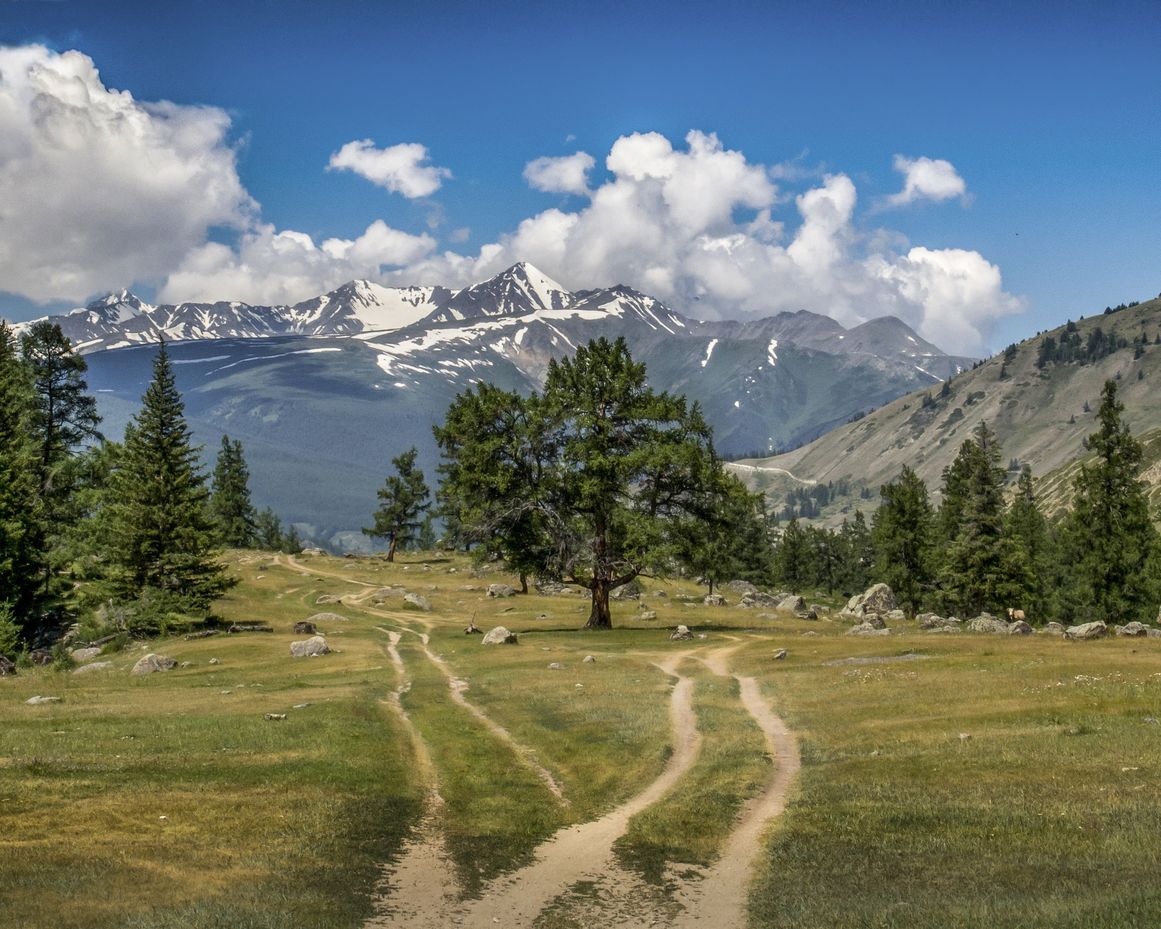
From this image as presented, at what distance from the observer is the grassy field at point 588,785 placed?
1459 cm

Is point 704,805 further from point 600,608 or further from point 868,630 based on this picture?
point 868,630

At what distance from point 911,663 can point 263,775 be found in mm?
30507

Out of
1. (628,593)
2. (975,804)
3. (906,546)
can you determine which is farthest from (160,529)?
(906,546)

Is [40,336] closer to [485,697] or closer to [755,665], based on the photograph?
[485,697]

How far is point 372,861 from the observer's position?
17.0 meters

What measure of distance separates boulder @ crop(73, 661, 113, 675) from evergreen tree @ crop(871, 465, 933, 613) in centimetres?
7659

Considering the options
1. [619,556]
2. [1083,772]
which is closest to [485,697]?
[1083,772]

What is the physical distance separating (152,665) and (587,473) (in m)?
29.8

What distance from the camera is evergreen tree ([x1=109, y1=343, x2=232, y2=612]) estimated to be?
64812mm

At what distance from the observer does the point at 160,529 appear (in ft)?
216

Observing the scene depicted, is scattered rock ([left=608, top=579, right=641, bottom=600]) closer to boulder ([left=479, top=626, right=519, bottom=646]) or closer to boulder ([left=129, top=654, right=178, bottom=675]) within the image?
boulder ([left=479, top=626, right=519, bottom=646])

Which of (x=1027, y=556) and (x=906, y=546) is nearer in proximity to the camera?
(x=1027, y=556)

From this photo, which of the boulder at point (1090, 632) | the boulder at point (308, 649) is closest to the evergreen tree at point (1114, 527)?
the boulder at point (1090, 632)

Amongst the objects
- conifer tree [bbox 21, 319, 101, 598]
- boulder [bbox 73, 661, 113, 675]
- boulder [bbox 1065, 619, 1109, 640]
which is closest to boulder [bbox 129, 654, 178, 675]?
boulder [bbox 73, 661, 113, 675]
